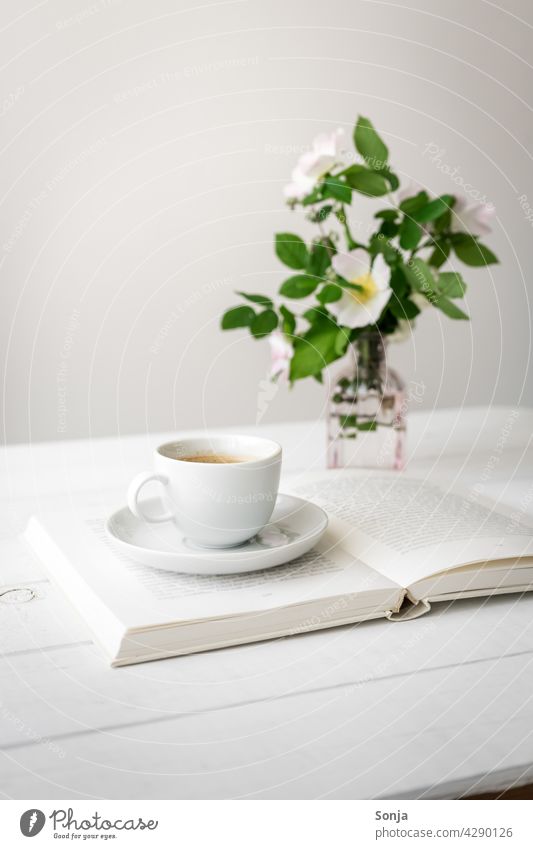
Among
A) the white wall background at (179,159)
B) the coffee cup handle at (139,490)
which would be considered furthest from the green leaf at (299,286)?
the white wall background at (179,159)

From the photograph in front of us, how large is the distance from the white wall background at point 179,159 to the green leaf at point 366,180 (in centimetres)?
151

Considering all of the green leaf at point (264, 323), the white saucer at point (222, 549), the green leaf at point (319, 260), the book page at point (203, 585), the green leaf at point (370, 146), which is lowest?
the book page at point (203, 585)

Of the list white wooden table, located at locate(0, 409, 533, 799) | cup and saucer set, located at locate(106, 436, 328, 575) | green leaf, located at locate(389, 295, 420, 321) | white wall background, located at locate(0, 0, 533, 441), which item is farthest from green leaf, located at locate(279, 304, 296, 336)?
white wall background, located at locate(0, 0, 533, 441)

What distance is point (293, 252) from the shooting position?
1189 mm

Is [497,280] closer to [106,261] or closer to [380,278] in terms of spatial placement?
[106,261]

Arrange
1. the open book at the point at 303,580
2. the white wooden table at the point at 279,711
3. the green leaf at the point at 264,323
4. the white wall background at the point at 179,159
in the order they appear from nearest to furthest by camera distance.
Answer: the white wooden table at the point at 279,711 → the open book at the point at 303,580 → the green leaf at the point at 264,323 → the white wall background at the point at 179,159

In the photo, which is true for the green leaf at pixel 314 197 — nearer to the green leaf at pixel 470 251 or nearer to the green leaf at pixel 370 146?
the green leaf at pixel 370 146

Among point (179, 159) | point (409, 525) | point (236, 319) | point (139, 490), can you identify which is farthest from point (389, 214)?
point (179, 159)

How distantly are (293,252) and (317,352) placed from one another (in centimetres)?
14

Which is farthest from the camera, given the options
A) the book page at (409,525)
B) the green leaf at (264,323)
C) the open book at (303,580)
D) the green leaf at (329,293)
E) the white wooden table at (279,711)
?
the green leaf at (264,323)

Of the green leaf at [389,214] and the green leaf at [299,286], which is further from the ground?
the green leaf at [389,214]

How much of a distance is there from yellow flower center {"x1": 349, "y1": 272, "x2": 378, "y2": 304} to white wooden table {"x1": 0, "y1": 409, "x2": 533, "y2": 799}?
49 centimetres

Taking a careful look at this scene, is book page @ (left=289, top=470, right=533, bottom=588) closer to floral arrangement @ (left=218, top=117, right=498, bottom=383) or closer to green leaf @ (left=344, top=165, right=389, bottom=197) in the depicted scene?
floral arrangement @ (left=218, top=117, right=498, bottom=383)

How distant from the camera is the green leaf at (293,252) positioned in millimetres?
1180
